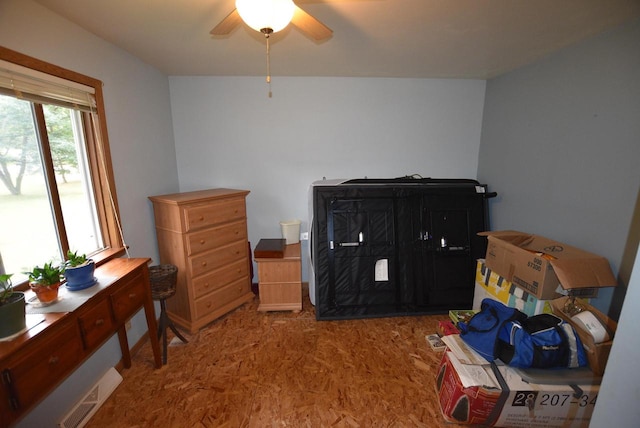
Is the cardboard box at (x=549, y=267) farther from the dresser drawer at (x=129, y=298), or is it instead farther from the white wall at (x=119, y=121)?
the white wall at (x=119, y=121)

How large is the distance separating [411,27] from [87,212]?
266cm

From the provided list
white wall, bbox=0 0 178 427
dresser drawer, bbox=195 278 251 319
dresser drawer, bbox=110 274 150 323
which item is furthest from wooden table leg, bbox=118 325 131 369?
dresser drawer, bbox=195 278 251 319

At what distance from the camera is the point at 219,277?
253 centimetres

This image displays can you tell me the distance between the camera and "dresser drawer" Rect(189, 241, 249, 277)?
91.7 inches

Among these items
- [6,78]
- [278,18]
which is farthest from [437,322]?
[6,78]

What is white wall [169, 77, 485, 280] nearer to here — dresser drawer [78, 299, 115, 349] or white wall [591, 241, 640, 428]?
dresser drawer [78, 299, 115, 349]

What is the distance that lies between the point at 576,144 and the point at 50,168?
12.0 feet

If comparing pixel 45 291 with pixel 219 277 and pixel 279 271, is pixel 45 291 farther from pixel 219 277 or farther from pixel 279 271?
pixel 279 271

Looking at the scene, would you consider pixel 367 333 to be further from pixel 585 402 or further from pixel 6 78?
pixel 6 78

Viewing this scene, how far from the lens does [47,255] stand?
160 cm

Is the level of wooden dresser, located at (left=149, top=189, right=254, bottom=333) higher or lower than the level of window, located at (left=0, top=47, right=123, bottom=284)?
lower

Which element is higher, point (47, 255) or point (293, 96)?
point (293, 96)

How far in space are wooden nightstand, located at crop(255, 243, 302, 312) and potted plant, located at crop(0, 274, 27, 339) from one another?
5.34ft

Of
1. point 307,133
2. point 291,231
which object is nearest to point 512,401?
point 291,231
